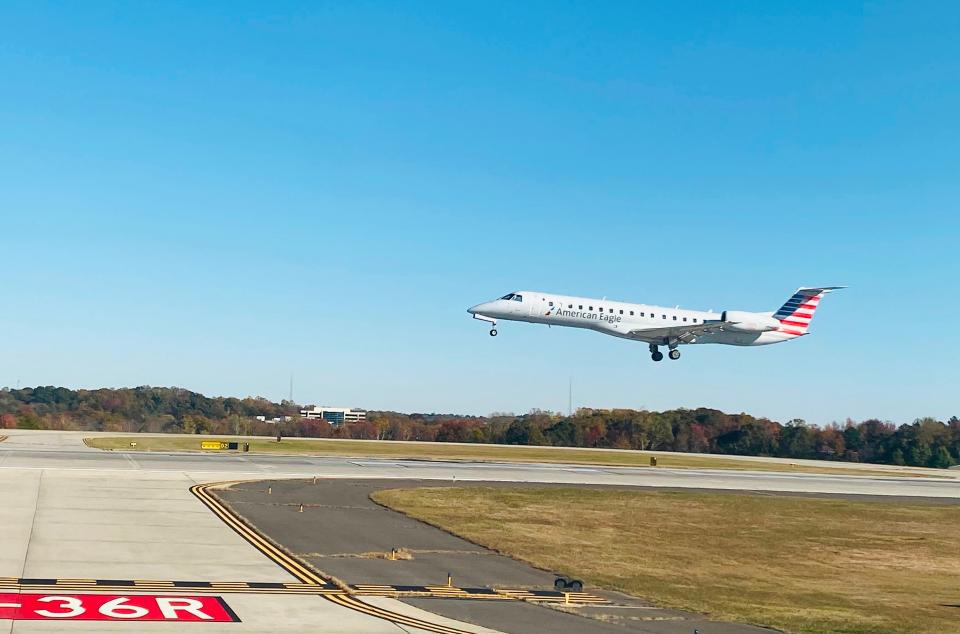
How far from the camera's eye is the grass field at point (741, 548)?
26344 millimetres

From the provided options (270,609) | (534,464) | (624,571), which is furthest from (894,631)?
(534,464)

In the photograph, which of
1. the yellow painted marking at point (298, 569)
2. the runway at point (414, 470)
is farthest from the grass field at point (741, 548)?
the runway at point (414, 470)

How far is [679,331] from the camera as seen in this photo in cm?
7462

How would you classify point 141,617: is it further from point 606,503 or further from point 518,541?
point 606,503

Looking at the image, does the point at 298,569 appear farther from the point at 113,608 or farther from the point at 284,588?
the point at 113,608

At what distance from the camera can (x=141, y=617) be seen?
66.2 ft

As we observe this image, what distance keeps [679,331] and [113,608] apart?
58.7m

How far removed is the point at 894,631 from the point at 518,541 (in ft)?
49.0

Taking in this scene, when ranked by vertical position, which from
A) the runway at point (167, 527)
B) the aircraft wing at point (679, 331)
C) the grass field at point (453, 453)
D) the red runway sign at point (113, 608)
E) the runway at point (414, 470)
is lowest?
the red runway sign at point (113, 608)

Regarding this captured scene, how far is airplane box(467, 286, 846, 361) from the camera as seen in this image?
68.1m

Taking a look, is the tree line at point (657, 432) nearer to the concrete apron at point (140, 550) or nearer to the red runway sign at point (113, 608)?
the concrete apron at point (140, 550)

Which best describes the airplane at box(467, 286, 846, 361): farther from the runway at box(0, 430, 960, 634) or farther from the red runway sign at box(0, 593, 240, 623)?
the red runway sign at box(0, 593, 240, 623)

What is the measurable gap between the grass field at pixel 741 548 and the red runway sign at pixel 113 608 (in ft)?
38.1

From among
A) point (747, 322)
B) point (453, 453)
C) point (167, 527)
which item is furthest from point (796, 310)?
point (167, 527)
